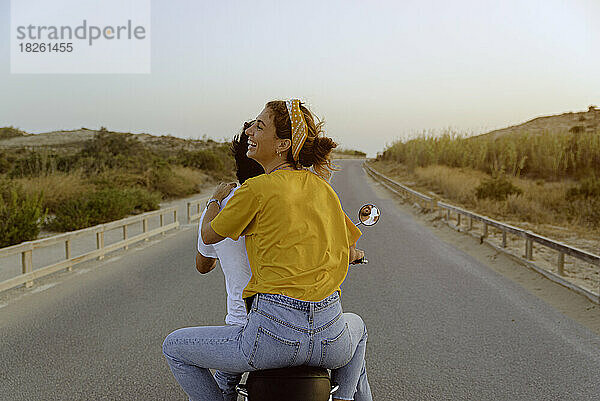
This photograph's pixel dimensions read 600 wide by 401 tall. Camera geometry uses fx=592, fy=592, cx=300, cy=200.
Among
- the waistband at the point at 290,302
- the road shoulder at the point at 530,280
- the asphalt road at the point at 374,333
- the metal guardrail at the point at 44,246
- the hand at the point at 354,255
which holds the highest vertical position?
the hand at the point at 354,255

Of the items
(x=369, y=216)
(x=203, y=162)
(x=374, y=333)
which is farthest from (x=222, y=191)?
(x=203, y=162)

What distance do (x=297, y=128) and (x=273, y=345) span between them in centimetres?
92

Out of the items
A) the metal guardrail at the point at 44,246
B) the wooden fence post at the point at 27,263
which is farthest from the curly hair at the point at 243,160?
the wooden fence post at the point at 27,263

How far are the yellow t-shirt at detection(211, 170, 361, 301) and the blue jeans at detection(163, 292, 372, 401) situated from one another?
0.21ft

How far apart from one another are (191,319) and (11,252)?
3.10 meters

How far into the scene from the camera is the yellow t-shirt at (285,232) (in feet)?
7.78

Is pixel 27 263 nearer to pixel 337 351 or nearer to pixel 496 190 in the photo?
pixel 337 351

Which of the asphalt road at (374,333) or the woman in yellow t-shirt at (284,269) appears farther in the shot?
the asphalt road at (374,333)

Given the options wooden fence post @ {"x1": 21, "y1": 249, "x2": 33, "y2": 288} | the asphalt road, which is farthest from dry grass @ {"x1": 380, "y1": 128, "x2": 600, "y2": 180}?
wooden fence post @ {"x1": 21, "y1": 249, "x2": 33, "y2": 288}

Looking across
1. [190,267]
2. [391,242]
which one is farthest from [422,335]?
[391,242]

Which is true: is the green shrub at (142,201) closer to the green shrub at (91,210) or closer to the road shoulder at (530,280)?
the green shrub at (91,210)

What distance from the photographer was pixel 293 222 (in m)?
2.39

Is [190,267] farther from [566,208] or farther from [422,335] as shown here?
[566,208]

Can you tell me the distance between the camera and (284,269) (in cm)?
237
